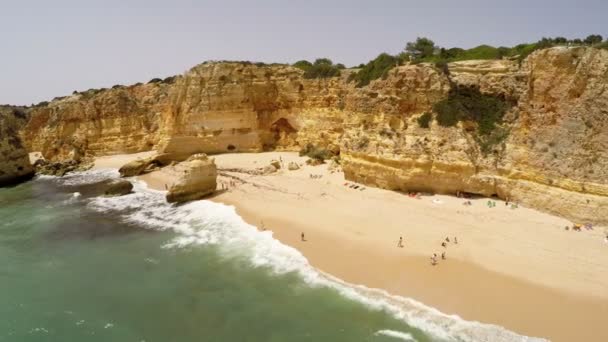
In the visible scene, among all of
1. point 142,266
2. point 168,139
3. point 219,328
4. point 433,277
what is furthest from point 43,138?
point 433,277

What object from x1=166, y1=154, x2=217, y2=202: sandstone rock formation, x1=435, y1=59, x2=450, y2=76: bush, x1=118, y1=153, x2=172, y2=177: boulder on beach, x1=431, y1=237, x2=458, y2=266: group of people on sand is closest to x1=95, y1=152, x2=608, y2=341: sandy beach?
x1=431, y1=237, x2=458, y2=266: group of people on sand

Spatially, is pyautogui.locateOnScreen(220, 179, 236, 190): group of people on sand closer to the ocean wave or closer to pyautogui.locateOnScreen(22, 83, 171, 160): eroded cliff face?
the ocean wave

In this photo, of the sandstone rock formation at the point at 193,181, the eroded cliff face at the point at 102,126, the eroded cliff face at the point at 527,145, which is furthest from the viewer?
the eroded cliff face at the point at 102,126

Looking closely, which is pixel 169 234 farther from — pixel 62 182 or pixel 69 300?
pixel 62 182

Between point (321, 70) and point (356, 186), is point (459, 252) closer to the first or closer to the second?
point (356, 186)

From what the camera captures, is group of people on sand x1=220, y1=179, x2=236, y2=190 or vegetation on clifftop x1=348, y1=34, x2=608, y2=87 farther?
group of people on sand x1=220, y1=179, x2=236, y2=190

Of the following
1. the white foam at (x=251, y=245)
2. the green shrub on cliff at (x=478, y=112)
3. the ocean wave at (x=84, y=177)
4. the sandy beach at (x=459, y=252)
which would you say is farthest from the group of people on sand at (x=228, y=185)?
the green shrub on cliff at (x=478, y=112)

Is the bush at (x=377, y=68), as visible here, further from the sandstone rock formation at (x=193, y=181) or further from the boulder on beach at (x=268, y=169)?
the sandstone rock formation at (x=193, y=181)
